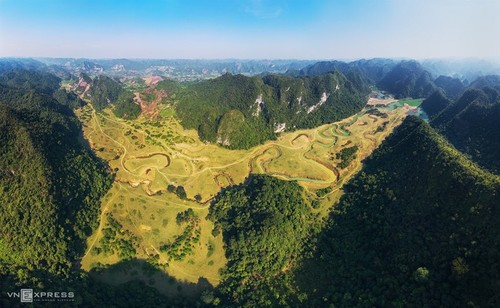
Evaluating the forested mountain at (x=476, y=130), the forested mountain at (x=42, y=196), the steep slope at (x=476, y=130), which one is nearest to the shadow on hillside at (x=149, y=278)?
the forested mountain at (x=42, y=196)

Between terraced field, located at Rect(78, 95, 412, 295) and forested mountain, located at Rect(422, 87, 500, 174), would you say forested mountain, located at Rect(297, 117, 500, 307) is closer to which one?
terraced field, located at Rect(78, 95, 412, 295)

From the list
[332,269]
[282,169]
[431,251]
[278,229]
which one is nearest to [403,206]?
[431,251]

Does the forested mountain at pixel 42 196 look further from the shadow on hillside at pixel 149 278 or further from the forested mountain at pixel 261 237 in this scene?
the forested mountain at pixel 261 237

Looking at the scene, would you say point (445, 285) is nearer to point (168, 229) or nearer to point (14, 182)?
point (168, 229)

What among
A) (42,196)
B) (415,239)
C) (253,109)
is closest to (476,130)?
(415,239)

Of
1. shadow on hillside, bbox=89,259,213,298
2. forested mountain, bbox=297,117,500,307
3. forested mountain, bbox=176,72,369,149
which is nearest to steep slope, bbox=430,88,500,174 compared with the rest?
forested mountain, bbox=297,117,500,307

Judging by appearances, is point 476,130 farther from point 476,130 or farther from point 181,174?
point 181,174
